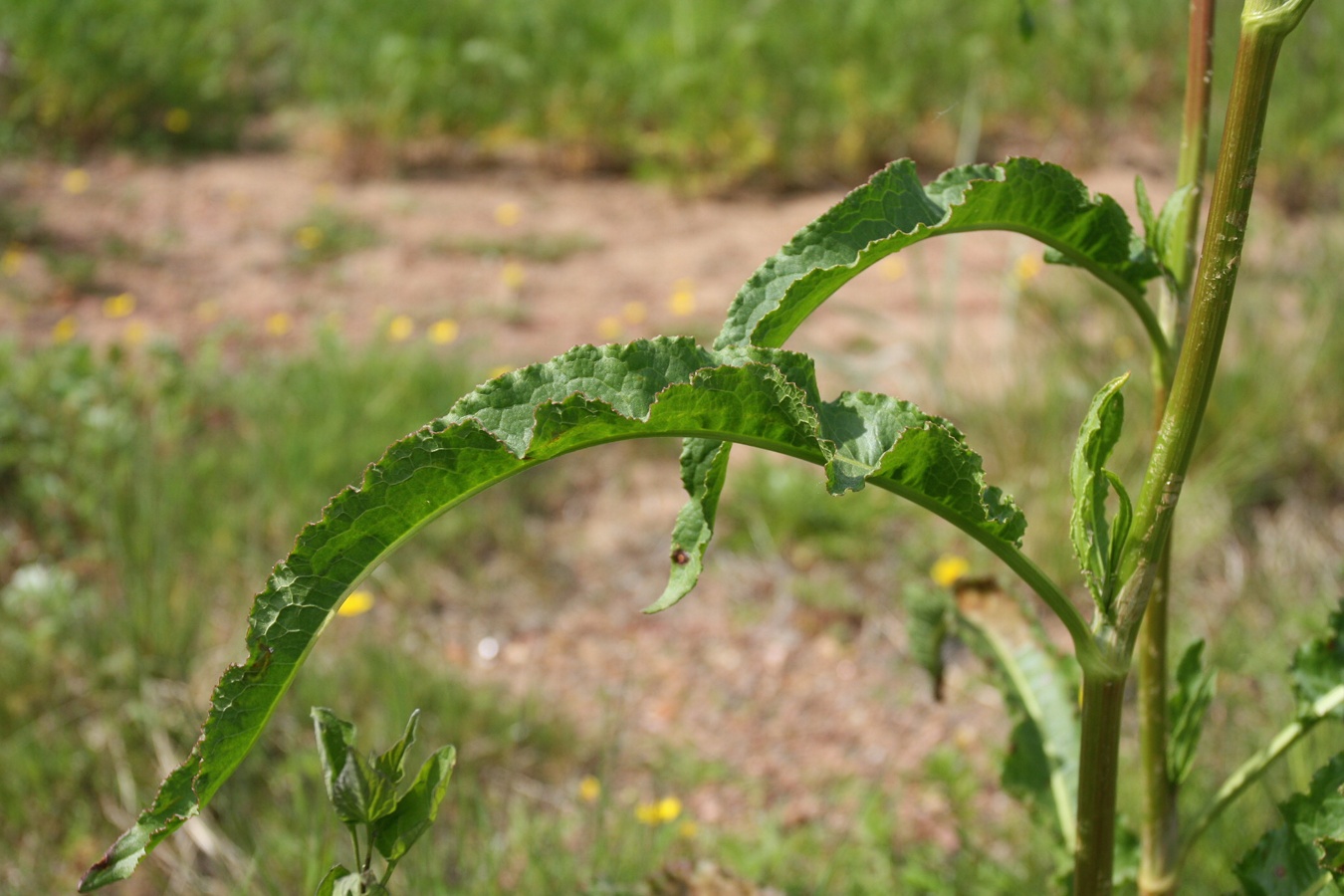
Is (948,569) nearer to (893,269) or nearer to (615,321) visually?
(615,321)

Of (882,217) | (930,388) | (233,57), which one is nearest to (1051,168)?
(882,217)

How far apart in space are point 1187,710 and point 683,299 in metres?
2.56

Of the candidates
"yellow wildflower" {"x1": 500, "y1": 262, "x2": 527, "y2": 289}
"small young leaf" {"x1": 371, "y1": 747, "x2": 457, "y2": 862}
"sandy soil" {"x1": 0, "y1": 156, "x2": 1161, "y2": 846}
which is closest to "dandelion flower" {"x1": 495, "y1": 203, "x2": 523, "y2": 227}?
"sandy soil" {"x1": 0, "y1": 156, "x2": 1161, "y2": 846}

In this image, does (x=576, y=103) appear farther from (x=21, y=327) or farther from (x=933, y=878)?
(x=933, y=878)

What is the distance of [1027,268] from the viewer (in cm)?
332

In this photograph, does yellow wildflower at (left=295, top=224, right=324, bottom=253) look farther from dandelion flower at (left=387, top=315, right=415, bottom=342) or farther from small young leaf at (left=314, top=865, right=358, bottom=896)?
small young leaf at (left=314, top=865, right=358, bottom=896)

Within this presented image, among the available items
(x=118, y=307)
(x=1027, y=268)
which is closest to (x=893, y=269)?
(x=1027, y=268)

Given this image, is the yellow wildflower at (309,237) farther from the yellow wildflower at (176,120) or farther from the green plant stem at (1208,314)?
the green plant stem at (1208,314)

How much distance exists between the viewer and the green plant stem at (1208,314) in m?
0.70

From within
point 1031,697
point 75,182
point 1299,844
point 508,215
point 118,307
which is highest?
point 75,182

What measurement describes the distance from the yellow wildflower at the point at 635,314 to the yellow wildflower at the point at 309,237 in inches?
47.2

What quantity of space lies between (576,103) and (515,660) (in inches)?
119

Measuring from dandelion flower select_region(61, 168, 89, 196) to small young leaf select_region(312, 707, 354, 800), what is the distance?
4.30 metres

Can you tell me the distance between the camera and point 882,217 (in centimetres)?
82
